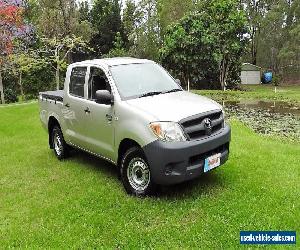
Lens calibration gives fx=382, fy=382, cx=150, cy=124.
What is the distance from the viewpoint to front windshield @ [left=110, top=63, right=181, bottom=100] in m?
6.62

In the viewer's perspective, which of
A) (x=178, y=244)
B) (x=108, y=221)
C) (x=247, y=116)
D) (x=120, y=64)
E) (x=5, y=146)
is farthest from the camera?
(x=247, y=116)

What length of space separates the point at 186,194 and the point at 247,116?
1144cm

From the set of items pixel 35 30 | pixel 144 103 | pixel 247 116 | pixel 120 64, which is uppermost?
pixel 35 30

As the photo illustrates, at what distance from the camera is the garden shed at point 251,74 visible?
44.7m

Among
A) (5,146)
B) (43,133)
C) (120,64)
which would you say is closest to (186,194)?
(120,64)

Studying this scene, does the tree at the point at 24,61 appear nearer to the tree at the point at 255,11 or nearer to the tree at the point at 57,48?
the tree at the point at 57,48

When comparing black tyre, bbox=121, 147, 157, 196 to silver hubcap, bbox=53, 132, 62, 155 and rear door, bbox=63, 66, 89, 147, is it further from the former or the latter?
silver hubcap, bbox=53, 132, 62, 155

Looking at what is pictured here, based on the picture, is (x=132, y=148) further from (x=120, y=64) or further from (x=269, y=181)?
(x=269, y=181)

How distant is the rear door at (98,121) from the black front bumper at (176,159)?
1.15m

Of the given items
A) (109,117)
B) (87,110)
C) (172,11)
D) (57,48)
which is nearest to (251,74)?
(172,11)

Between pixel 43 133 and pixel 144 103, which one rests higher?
pixel 144 103

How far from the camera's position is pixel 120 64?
23.4 feet

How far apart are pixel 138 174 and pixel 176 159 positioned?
3.13 ft

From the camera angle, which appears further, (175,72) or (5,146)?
(175,72)
